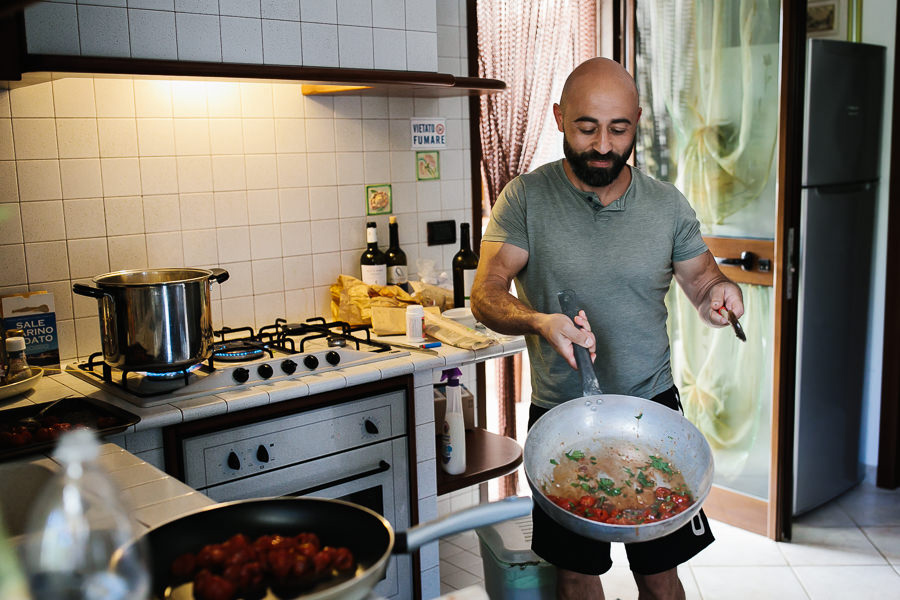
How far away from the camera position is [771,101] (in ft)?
10.9

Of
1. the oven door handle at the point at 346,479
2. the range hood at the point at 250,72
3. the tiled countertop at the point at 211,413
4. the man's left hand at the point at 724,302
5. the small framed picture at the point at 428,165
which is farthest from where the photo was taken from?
the small framed picture at the point at 428,165

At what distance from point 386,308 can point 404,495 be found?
586 millimetres

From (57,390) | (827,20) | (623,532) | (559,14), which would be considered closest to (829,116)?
(827,20)

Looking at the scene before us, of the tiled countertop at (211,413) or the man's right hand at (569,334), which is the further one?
the man's right hand at (569,334)

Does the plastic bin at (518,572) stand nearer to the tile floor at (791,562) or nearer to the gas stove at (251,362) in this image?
the tile floor at (791,562)

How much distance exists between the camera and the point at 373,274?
3064 millimetres

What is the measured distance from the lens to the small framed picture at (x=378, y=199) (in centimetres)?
316

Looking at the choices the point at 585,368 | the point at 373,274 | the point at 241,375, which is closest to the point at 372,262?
the point at 373,274

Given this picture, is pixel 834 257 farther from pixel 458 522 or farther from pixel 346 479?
pixel 458 522

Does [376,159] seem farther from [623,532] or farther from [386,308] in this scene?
[623,532]

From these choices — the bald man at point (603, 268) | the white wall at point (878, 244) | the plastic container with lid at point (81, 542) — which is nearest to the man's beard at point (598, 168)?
the bald man at point (603, 268)

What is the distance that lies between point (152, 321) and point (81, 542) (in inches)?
57.0

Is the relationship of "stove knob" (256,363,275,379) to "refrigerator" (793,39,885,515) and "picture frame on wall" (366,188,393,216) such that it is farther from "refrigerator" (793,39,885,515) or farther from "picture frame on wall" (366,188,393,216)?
"refrigerator" (793,39,885,515)

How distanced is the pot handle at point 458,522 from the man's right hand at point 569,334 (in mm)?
818
